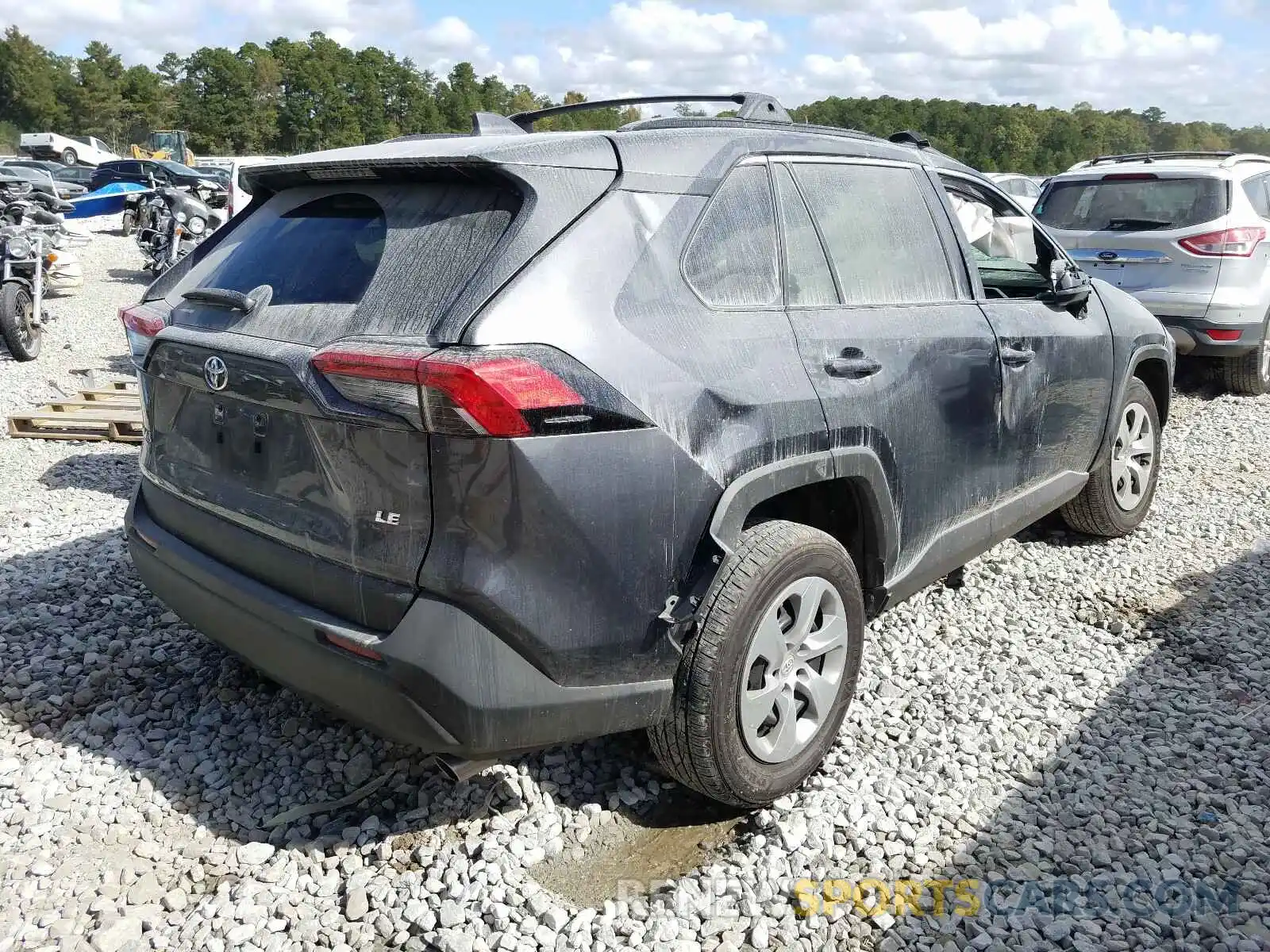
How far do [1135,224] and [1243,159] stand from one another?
1178mm

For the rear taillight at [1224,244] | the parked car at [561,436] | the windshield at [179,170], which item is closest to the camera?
the parked car at [561,436]

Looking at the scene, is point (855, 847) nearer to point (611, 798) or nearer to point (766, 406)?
point (611, 798)

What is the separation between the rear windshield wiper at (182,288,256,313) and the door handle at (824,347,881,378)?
157cm

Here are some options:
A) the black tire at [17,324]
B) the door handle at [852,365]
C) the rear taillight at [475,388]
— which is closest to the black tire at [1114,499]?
the door handle at [852,365]

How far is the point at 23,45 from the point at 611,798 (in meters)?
109

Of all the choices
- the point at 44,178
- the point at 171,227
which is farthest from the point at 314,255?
the point at 44,178

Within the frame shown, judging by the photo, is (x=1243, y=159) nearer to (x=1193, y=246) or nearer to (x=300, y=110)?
(x=1193, y=246)

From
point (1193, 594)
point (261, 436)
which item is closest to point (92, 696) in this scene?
point (261, 436)

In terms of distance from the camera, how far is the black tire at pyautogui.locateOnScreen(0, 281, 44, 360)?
29.8ft

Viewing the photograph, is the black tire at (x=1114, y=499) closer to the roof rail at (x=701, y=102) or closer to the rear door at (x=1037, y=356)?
the rear door at (x=1037, y=356)

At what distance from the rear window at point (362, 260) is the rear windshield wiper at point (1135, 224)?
23.6 feet

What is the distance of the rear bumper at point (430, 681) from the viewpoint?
87.6 inches

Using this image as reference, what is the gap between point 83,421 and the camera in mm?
6566

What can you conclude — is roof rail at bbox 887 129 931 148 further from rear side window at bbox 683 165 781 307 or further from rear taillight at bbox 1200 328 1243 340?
rear taillight at bbox 1200 328 1243 340
